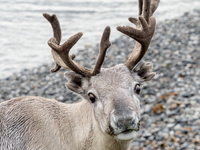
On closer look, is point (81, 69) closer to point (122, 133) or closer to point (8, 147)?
point (122, 133)

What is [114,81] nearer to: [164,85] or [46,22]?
[164,85]

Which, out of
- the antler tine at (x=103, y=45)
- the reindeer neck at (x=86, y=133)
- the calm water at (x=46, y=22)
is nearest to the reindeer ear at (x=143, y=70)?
the antler tine at (x=103, y=45)

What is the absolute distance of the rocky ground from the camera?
6840 millimetres

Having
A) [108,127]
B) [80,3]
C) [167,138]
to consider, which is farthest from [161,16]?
[108,127]

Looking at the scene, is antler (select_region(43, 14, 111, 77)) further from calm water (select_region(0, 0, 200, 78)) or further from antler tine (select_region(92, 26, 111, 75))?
calm water (select_region(0, 0, 200, 78))

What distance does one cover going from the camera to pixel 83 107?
480 cm

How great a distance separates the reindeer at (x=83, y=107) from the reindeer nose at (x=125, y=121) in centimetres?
14

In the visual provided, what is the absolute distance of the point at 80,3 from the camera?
19.6 metres

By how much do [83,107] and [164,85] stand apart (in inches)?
169

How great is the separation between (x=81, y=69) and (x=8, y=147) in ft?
5.07

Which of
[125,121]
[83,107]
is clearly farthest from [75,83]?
[125,121]

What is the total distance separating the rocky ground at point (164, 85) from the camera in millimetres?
6840

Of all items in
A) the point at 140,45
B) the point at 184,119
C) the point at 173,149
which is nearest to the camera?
the point at 140,45

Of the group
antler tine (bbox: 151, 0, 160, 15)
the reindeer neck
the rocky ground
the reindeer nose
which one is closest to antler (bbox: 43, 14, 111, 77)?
the reindeer neck
